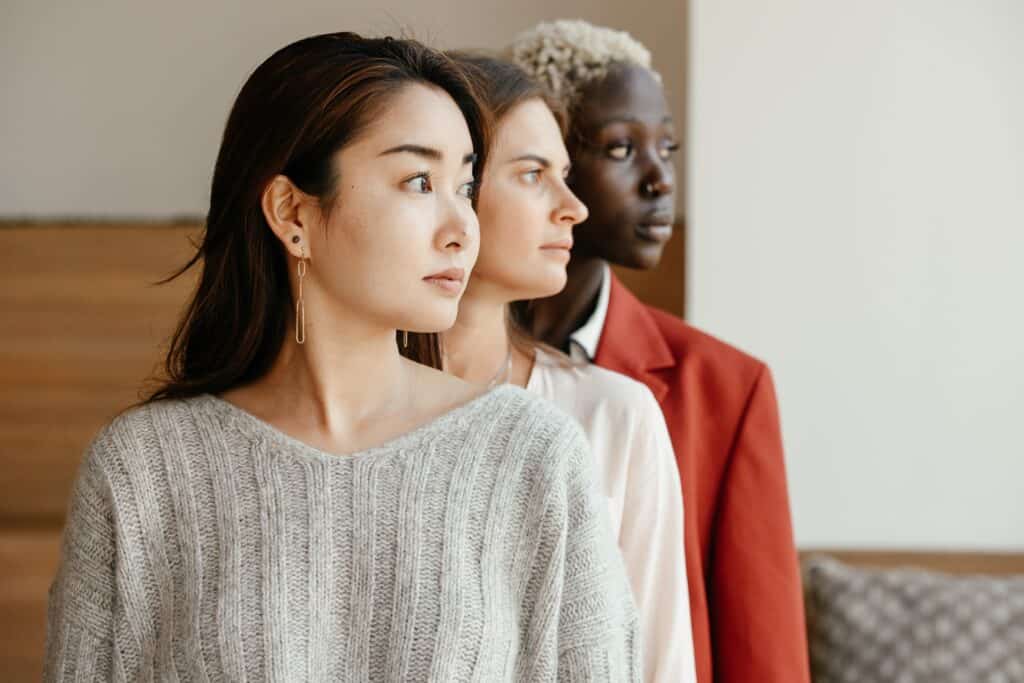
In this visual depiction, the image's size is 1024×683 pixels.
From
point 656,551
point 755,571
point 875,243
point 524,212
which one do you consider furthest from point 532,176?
point 875,243

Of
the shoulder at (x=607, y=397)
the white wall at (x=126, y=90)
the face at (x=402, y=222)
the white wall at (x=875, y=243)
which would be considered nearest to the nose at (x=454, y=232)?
the face at (x=402, y=222)

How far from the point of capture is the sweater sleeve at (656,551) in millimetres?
1592

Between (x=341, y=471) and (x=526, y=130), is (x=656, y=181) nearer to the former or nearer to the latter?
(x=526, y=130)

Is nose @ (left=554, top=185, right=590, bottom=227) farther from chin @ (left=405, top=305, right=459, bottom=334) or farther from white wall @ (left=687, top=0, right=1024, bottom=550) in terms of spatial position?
white wall @ (left=687, top=0, right=1024, bottom=550)

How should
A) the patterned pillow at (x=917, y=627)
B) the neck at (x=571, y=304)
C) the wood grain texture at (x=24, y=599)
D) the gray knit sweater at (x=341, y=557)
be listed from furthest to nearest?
the wood grain texture at (x=24, y=599) → the patterned pillow at (x=917, y=627) → the neck at (x=571, y=304) → the gray knit sweater at (x=341, y=557)

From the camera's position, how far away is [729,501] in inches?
71.2

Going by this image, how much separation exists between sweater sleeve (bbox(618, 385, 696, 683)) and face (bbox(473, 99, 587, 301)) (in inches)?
7.6

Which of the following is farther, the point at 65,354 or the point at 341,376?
the point at 65,354

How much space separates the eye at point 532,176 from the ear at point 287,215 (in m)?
0.34

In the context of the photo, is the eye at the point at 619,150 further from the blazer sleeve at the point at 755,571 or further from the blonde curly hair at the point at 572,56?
the blazer sleeve at the point at 755,571

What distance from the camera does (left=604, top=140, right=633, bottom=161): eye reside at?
6.08 ft

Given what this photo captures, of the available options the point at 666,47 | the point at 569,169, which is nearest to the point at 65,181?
the point at 666,47

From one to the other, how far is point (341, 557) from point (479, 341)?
41cm

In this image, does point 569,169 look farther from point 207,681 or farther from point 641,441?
point 207,681
